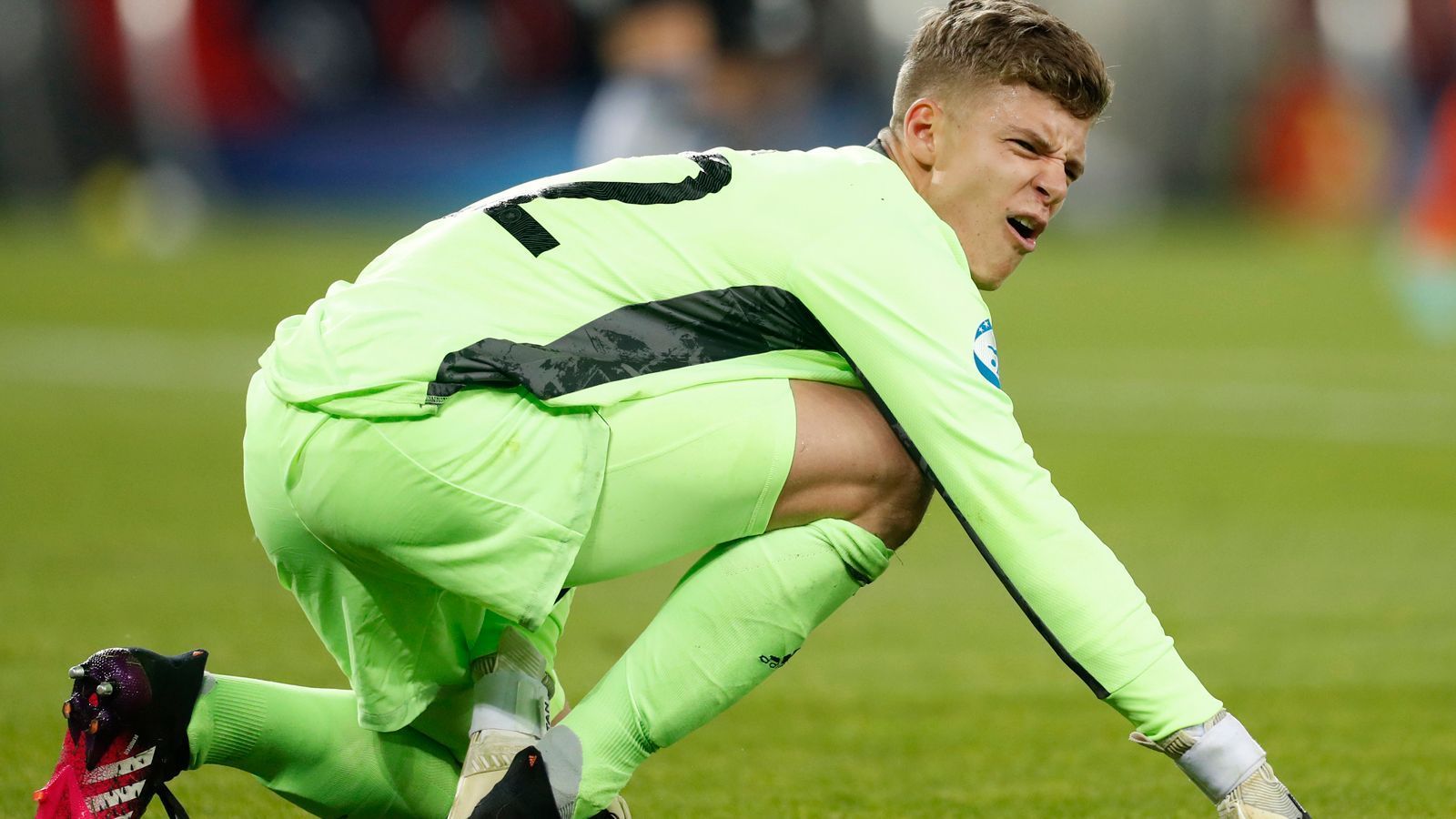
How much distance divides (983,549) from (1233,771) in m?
0.39

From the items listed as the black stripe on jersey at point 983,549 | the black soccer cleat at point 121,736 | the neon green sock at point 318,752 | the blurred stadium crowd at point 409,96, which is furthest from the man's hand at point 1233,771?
the blurred stadium crowd at point 409,96

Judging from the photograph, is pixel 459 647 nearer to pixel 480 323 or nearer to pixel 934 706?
pixel 480 323

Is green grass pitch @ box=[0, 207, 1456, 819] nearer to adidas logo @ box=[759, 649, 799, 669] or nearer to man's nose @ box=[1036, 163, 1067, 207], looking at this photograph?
adidas logo @ box=[759, 649, 799, 669]

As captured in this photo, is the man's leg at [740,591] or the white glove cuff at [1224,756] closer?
the white glove cuff at [1224,756]

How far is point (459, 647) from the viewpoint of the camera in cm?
263

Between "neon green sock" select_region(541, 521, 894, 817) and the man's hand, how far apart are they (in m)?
0.47

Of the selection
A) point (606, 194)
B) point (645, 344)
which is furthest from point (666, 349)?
point (606, 194)

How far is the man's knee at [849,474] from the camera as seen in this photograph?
238 centimetres

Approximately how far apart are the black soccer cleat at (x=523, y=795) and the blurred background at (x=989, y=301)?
0.58 meters

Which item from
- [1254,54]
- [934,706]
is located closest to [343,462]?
[934,706]

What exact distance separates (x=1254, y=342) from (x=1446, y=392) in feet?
5.33

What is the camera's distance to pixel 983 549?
231 centimetres

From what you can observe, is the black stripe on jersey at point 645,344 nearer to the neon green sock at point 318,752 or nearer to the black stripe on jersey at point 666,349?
the black stripe on jersey at point 666,349

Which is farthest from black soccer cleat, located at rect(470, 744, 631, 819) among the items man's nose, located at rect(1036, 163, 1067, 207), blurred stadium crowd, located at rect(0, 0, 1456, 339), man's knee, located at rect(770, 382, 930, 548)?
blurred stadium crowd, located at rect(0, 0, 1456, 339)
